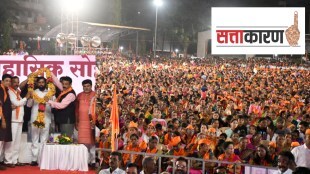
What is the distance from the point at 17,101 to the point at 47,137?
85 centimetres

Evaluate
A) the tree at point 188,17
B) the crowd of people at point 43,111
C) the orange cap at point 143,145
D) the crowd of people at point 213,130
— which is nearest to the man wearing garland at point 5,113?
the crowd of people at point 43,111

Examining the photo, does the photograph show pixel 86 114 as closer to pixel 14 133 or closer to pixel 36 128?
pixel 36 128

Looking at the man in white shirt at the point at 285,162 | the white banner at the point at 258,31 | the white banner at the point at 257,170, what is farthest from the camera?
the white banner at the point at 258,31

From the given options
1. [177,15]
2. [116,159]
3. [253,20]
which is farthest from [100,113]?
[177,15]

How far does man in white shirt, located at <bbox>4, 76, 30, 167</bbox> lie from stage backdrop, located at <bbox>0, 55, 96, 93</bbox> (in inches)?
11.1

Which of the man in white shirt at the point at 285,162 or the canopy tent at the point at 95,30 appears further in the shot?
the canopy tent at the point at 95,30

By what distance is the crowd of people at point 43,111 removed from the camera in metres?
9.08

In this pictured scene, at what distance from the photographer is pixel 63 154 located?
894cm

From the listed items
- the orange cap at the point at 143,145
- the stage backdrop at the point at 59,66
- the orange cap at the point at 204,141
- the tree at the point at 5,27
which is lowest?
the orange cap at the point at 143,145

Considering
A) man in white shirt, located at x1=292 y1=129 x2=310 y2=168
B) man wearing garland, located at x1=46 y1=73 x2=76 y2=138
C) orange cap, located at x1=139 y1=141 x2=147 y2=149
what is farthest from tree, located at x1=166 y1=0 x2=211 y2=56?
man in white shirt, located at x1=292 y1=129 x2=310 y2=168

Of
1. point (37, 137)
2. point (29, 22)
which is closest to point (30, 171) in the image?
point (37, 137)

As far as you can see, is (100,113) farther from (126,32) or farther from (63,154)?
(126,32)

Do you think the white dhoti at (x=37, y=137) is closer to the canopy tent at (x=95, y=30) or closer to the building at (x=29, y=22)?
the canopy tent at (x=95, y=30)

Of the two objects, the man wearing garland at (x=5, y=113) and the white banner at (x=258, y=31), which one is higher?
the white banner at (x=258, y=31)
